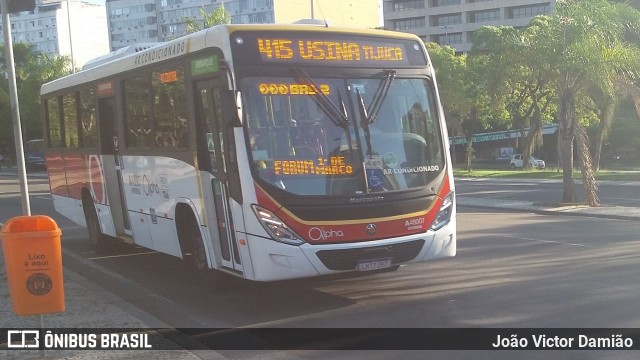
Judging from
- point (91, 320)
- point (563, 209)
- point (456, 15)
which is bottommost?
point (563, 209)

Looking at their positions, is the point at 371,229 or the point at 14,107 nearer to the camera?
the point at 371,229

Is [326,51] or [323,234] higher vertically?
[326,51]

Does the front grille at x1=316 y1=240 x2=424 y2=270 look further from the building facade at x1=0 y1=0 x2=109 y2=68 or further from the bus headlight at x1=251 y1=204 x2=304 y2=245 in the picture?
the building facade at x1=0 y1=0 x2=109 y2=68

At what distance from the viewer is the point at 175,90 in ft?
30.2

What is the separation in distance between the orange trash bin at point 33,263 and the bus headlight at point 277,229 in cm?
215

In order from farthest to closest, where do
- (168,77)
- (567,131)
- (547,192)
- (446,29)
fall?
1. (446,29)
2. (547,192)
3. (567,131)
4. (168,77)

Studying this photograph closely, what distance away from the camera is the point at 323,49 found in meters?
8.16

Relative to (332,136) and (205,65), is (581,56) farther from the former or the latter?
(205,65)

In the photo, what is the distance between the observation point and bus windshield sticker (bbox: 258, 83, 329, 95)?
25.6ft

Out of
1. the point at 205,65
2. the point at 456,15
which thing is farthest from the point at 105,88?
the point at 456,15

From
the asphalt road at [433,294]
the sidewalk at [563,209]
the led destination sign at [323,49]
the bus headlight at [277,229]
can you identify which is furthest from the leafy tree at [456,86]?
the bus headlight at [277,229]

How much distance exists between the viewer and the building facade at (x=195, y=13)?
10374 cm

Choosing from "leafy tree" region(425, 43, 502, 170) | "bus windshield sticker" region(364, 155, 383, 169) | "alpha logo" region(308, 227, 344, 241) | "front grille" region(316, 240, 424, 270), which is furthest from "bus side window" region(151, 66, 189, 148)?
"leafy tree" region(425, 43, 502, 170)

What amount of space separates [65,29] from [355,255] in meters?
140
